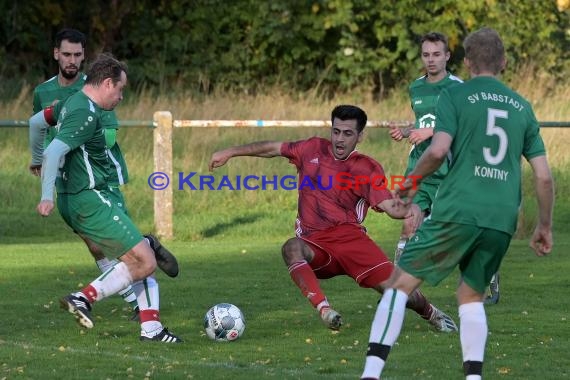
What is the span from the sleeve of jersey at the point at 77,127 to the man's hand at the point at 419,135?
2.41m

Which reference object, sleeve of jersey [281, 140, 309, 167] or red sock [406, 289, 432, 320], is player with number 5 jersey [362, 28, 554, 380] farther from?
sleeve of jersey [281, 140, 309, 167]

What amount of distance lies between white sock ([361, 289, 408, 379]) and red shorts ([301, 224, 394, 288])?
2492 millimetres

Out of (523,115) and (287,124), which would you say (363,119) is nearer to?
(523,115)

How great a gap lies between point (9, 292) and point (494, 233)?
5.80 metres

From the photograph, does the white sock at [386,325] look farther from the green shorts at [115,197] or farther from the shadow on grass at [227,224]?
the shadow on grass at [227,224]

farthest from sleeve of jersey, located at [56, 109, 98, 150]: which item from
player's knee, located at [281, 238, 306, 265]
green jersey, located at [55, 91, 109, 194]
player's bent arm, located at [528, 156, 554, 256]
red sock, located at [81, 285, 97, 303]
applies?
player's bent arm, located at [528, 156, 554, 256]

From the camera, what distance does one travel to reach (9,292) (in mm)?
11914


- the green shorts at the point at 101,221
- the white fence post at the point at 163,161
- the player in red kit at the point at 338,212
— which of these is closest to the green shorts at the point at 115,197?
the green shorts at the point at 101,221

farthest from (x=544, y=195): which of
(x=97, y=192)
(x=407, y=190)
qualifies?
(x=97, y=192)

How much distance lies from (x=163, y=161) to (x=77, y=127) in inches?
307

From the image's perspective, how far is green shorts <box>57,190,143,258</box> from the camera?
30.1 feet

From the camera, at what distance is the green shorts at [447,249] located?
7.25m

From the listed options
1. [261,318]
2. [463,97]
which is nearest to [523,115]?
[463,97]

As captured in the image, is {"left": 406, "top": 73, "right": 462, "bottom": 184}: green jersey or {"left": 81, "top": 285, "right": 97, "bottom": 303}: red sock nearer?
{"left": 81, "top": 285, "right": 97, "bottom": 303}: red sock
